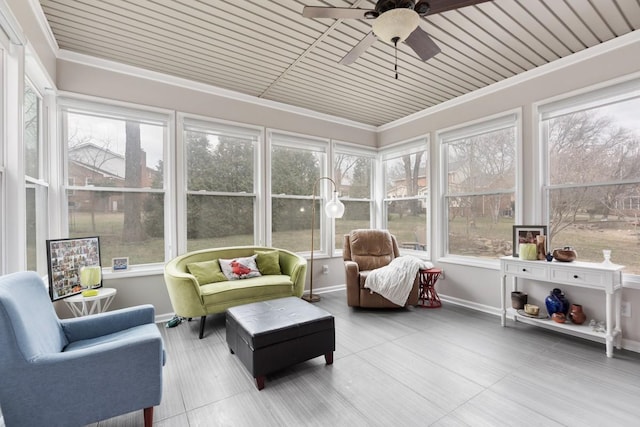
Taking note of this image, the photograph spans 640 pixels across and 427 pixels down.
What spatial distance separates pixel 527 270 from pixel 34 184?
500 cm

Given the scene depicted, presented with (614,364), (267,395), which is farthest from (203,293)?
(614,364)

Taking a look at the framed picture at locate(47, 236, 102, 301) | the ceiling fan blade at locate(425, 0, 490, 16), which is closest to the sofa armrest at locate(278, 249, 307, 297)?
the framed picture at locate(47, 236, 102, 301)

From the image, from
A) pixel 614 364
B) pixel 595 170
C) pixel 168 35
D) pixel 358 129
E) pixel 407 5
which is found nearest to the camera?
pixel 407 5

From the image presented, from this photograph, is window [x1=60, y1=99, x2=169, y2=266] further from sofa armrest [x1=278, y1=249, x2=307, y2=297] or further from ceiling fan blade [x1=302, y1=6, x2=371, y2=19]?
ceiling fan blade [x1=302, y1=6, x2=371, y2=19]

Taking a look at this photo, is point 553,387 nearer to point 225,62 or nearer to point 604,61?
point 604,61

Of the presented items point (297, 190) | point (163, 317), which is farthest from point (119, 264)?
point (297, 190)

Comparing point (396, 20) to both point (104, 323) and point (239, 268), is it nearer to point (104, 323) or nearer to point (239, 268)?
point (104, 323)

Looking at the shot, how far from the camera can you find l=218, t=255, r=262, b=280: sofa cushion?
351 cm

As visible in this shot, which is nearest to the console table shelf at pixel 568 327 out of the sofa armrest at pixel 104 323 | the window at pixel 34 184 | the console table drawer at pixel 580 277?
the console table drawer at pixel 580 277

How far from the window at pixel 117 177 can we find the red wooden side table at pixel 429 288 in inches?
137

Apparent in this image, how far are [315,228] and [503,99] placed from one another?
3200 millimetres

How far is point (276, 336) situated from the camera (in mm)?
2164

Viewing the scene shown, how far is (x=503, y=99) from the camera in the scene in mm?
3570

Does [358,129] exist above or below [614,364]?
above
